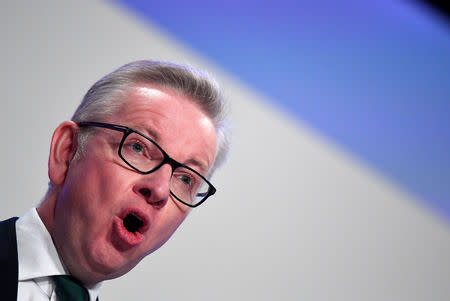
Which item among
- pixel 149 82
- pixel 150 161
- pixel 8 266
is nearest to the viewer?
pixel 8 266

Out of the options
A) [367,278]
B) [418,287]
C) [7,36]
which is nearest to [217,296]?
[367,278]

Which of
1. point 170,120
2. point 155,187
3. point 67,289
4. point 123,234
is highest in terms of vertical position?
point 170,120

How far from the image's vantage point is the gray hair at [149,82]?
1.14 meters

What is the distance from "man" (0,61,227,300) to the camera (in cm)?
99

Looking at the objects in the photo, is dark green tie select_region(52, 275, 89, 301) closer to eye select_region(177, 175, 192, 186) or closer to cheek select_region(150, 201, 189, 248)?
cheek select_region(150, 201, 189, 248)

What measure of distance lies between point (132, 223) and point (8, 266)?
0.26 m

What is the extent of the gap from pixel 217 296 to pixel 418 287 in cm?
87

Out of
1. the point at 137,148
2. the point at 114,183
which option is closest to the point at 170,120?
the point at 137,148

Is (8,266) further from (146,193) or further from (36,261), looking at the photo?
(146,193)

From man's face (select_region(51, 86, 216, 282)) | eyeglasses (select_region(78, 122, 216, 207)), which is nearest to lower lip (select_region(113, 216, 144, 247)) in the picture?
man's face (select_region(51, 86, 216, 282))

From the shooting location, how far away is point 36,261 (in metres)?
0.99

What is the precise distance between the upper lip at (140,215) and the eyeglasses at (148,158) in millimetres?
84

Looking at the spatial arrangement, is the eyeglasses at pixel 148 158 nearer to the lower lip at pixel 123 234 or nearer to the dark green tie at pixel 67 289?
the lower lip at pixel 123 234

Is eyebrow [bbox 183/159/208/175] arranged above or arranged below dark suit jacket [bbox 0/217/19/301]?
above
